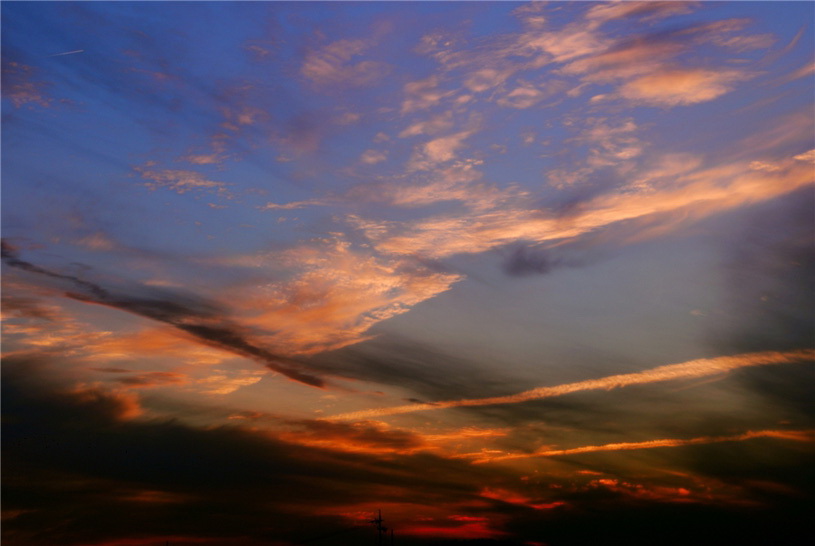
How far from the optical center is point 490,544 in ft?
403

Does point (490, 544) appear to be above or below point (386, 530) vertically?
below

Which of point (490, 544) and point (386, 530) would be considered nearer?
point (386, 530)

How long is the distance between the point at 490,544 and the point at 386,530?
32423 millimetres

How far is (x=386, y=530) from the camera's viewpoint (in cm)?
10656
